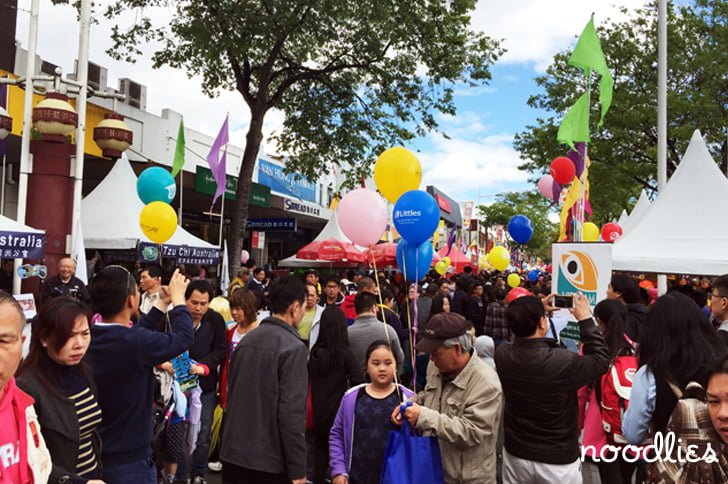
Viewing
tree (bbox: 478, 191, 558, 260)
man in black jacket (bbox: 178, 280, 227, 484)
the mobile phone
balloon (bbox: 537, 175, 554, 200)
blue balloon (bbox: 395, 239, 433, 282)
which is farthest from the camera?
tree (bbox: 478, 191, 558, 260)

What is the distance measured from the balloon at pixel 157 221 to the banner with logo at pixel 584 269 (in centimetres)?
620

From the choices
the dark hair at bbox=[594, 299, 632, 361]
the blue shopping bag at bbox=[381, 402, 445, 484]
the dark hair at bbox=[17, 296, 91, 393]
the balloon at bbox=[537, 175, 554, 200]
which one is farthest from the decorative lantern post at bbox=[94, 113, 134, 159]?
the balloon at bbox=[537, 175, 554, 200]

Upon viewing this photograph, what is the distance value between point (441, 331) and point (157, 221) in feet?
23.7

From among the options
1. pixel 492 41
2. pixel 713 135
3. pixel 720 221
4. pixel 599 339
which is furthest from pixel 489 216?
pixel 599 339

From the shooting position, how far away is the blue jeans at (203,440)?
17.6 feet

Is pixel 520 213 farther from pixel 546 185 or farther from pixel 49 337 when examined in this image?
pixel 49 337

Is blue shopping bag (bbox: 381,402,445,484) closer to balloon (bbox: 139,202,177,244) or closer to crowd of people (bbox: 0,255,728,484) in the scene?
crowd of people (bbox: 0,255,728,484)

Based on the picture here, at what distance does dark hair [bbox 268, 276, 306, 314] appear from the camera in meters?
3.57

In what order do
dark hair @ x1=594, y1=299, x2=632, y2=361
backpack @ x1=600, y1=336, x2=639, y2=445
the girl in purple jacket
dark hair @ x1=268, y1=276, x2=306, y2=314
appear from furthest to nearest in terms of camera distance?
1. dark hair @ x1=594, y1=299, x2=632, y2=361
2. backpack @ x1=600, y1=336, x2=639, y2=445
3. dark hair @ x1=268, y1=276, x2=306, y2=314
4. the girl in purple jacket

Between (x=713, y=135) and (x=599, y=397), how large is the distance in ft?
59.1

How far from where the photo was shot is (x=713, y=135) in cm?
1888

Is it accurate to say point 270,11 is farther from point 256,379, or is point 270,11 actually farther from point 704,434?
point 704,434

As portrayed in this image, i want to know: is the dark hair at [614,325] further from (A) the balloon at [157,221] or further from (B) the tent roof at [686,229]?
(A) the balloon at [157,221]

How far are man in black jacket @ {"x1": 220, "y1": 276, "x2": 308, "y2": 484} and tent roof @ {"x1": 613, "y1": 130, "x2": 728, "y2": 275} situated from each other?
5.51 metres
